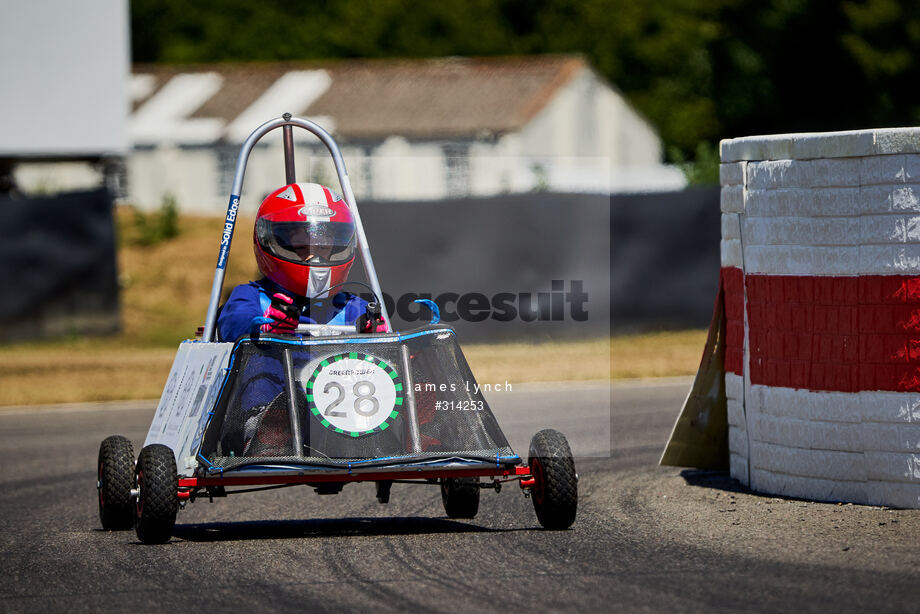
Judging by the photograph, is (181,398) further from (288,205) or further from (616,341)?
(616,341)

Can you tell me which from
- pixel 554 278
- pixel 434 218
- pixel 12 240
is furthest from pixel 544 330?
pixel 12 240

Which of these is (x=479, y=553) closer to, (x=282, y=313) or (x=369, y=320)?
(x=369, y=320)

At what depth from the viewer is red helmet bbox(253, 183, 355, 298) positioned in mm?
7918

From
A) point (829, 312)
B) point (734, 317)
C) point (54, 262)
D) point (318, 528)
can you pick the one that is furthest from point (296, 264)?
point (54, 262)

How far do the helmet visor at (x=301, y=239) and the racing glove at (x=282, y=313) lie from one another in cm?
25

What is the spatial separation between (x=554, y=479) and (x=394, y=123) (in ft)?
127

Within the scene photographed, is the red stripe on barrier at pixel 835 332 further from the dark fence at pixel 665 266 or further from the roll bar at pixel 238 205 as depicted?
the dark fence at pixel 665 266

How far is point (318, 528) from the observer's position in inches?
309

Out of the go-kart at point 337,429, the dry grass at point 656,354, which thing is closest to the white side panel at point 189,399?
the go-kart at point 337,429

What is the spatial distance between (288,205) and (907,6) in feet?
130

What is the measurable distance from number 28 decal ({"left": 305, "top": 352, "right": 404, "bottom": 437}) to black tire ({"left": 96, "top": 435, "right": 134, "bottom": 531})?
1.15 m

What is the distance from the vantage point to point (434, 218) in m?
21.9

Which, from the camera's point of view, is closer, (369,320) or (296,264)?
(369,320)

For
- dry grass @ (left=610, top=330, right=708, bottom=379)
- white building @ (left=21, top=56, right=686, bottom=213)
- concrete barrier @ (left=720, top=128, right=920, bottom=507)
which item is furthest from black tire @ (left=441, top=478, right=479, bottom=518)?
white building @ (left=21, top=56, right=686, bottom=213)
